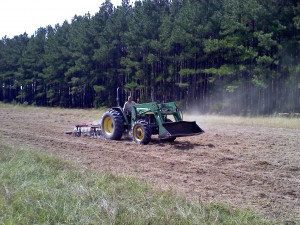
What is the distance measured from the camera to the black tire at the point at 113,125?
14299mm

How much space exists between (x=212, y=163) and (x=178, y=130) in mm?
2930

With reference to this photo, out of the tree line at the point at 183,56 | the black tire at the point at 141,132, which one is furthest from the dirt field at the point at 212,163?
the tree line at the point at 183,56

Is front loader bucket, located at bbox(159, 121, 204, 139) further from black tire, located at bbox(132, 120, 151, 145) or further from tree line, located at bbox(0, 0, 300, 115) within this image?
tree line, located at bbox(0, 0, 300, 115)

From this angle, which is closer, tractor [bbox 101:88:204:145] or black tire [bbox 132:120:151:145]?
tractor [bbox 101:88:204:145]

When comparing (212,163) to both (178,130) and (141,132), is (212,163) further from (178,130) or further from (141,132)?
(141,132)

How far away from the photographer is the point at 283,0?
28516mm

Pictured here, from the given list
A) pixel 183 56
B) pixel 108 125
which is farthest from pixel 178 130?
pixel 183 56

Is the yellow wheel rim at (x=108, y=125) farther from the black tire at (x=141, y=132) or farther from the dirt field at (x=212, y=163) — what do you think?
the black tire at (x=141, y=132)

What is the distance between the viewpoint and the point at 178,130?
1280 cm

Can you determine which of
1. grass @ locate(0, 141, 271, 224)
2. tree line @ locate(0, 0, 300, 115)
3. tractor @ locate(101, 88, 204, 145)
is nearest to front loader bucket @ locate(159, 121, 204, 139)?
tractor @ locate(101, 88, 204, 145)

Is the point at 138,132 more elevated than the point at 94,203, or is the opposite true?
the point at 138,132

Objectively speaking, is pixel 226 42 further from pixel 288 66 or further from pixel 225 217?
pixel 225 217

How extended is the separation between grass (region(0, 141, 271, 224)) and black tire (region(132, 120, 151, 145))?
191 inches

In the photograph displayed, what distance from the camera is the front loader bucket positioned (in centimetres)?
1246
